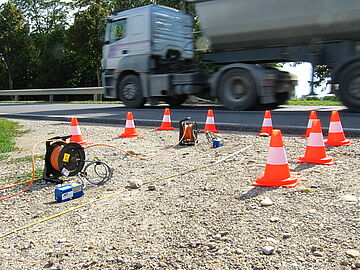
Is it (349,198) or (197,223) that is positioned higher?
(349,198)

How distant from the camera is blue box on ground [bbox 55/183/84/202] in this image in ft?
12.5

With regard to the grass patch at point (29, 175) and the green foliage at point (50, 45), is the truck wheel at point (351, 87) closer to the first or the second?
the grass patch at point (29, 175)

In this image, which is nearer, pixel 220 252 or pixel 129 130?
pixel 220 252

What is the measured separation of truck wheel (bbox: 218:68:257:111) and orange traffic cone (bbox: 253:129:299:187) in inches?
273

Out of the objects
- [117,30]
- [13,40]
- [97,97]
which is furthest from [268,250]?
[13,40]

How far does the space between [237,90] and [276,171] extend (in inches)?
298

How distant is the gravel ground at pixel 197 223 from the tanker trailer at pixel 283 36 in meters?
5.42

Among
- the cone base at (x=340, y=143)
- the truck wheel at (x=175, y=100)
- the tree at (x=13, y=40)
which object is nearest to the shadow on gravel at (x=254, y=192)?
the cone base at (x=340, y=143)

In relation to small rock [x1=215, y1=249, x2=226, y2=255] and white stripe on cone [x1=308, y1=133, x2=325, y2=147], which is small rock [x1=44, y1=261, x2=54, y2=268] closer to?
small rock [x1=215, y1=249, x2=226, y2=255]

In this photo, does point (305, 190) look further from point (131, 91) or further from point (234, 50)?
point (131, 91)

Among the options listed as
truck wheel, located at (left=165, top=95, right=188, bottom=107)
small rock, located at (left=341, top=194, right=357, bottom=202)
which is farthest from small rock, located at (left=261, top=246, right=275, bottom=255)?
truck wheel, located at (left=165, top=95, right=188, bottom=107)

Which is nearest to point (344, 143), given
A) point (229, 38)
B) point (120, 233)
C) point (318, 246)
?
point (318, 246)

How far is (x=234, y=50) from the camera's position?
11531 mm

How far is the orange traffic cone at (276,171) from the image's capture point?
3.92m
